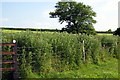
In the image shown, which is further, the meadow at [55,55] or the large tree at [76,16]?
the large tree at [76,16]

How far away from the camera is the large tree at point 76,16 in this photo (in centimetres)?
5334

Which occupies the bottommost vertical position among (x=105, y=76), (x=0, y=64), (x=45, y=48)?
(x=105, y=76)

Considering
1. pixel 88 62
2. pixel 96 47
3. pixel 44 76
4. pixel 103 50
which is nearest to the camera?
pixel 44 76

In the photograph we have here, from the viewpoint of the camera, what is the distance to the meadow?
35.3 ft

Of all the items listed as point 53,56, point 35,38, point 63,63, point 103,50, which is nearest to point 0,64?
point 35,38

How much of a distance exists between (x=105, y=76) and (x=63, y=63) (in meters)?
2.88

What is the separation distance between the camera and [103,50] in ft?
59.1

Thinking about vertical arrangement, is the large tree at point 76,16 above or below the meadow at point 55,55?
above

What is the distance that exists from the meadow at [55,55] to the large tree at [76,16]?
3695cm

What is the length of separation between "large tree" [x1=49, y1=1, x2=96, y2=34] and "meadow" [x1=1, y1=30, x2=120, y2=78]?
37.0 metres

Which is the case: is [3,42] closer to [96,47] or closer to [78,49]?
[78,49]

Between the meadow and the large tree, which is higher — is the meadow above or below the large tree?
below

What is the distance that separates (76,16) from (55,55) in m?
43.5

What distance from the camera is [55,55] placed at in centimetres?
1234
